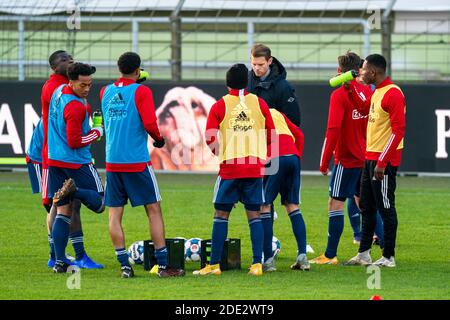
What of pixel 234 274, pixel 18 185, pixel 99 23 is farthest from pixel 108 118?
pixel 99 23

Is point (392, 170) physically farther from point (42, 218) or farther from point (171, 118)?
point (171, 118)

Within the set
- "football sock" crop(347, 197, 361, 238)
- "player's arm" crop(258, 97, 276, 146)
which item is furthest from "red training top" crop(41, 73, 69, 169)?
"football sock" crop(347, 197, 361, 238)

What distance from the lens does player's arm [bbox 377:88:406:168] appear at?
441 inches

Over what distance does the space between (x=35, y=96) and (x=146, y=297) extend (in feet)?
38.0

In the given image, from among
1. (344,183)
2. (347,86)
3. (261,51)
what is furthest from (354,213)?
(261,51)

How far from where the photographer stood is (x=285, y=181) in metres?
11.5

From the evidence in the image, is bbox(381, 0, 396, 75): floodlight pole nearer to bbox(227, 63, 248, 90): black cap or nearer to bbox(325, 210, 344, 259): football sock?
bbox(325, 210, 344, 259): football sock

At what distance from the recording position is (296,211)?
1148 cm

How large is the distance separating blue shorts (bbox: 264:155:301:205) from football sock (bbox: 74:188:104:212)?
5.28 feet

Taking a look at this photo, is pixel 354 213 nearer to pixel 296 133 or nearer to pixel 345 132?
pixel 345 132

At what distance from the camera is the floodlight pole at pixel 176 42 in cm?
2119

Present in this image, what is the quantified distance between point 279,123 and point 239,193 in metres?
0.86

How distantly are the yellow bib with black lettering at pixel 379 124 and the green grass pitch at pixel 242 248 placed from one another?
1.23 meters

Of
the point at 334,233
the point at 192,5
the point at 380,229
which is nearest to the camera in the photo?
the point at 334,233
